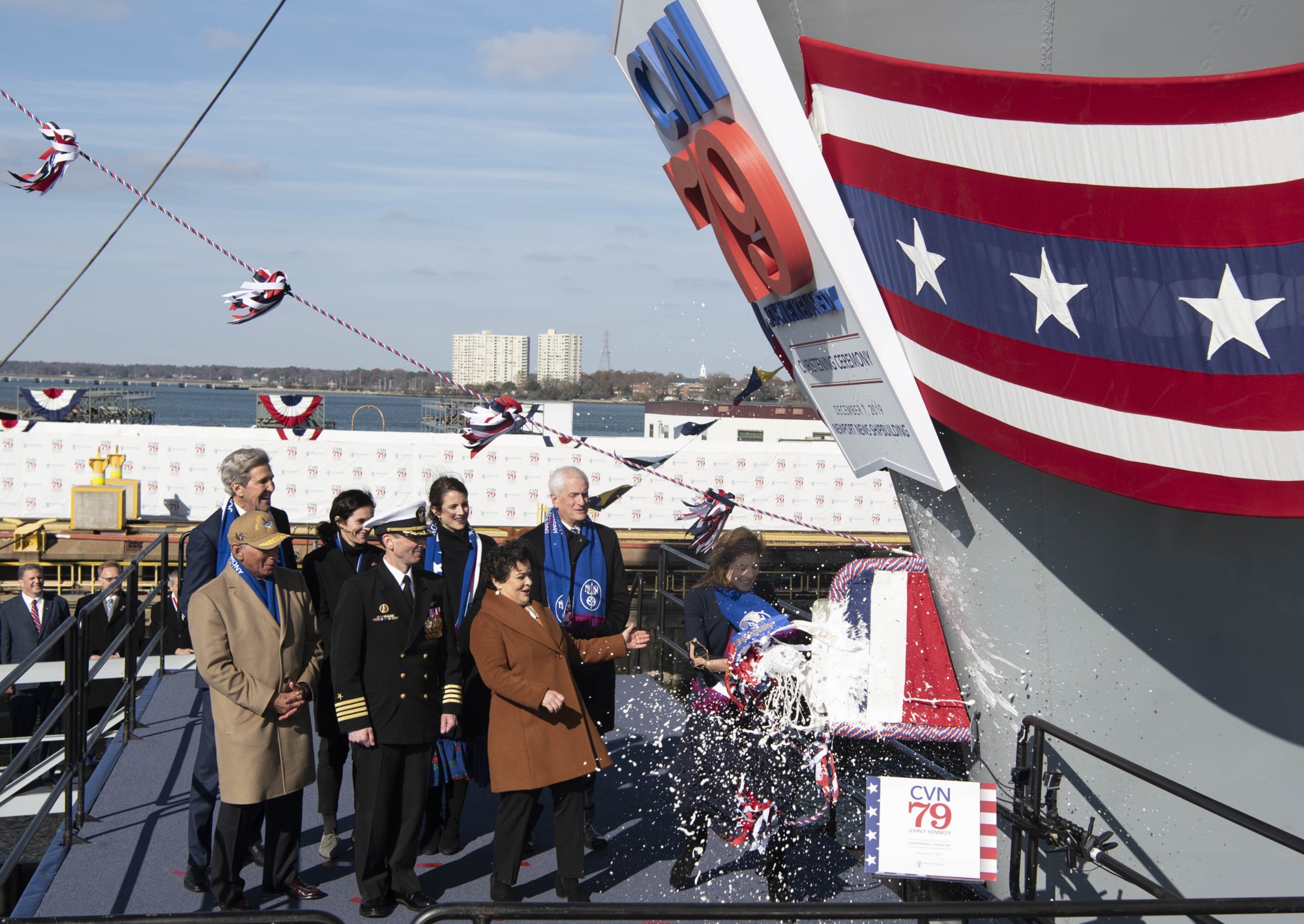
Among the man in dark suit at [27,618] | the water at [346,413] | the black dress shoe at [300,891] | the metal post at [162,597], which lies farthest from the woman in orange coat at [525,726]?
the water at [346,413]

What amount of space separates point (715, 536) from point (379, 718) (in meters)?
4.54

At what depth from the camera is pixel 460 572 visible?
4.44m

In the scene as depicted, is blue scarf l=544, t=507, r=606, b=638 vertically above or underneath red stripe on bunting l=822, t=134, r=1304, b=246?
underneath

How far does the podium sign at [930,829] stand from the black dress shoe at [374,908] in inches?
70.2

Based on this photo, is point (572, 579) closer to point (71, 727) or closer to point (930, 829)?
point (930, 829)

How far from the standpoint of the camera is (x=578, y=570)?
14.1ft

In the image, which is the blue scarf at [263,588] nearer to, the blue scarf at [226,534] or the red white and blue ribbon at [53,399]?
the blue scarf at [226,534]

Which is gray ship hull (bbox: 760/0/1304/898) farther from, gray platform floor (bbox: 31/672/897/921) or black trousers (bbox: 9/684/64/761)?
black trousers (bbox: 9/684/64/761)

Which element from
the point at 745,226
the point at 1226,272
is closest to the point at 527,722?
the point at 745,226

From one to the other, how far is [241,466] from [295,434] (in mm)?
15137

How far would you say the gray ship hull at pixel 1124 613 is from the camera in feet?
9.62

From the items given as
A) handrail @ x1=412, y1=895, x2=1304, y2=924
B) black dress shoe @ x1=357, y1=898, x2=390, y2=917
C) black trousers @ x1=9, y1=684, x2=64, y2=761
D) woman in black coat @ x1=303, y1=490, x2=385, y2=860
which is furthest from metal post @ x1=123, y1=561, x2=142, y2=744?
handrail @ x1=412, y1=895, x2=1304, y2=924

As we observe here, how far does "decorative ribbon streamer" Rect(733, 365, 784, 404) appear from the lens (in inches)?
193

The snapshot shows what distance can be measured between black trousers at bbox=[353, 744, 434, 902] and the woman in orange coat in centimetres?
31
